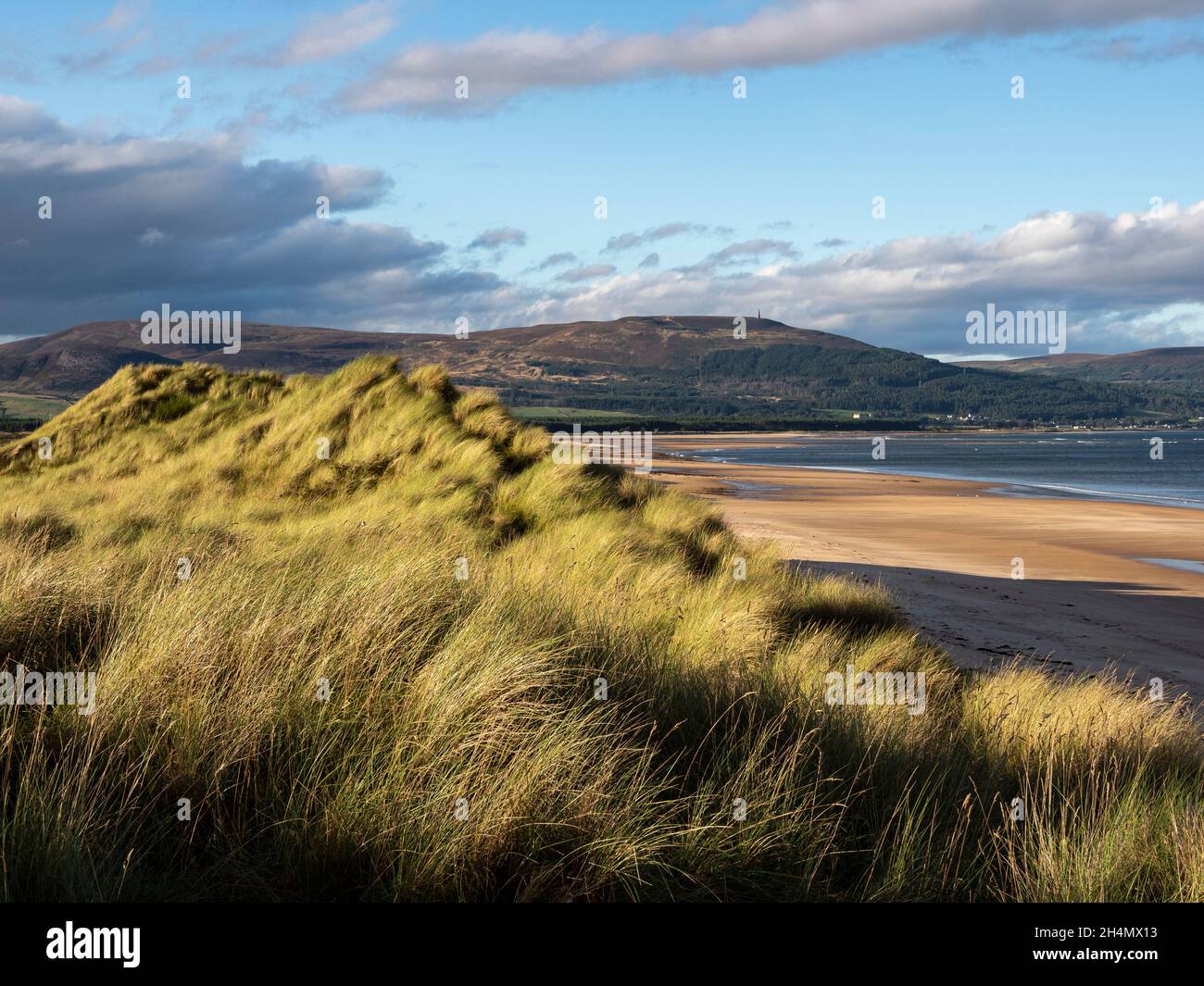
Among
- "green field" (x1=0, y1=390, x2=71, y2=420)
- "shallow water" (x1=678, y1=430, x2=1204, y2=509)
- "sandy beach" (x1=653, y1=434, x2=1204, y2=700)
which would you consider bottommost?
"sandy beach" (x1=653, y1=434, x2=1204, y2=700)

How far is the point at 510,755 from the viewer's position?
12.3 feet

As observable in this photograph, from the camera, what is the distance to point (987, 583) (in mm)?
16578

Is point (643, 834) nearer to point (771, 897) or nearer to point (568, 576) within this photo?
point (771, 897)

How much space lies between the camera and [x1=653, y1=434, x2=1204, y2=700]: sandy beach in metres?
11.5

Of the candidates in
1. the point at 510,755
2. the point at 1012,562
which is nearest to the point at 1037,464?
the point at 1012,562

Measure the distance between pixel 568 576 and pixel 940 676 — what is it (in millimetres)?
3179

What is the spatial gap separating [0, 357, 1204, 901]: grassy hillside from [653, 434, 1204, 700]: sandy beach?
14.1 feet

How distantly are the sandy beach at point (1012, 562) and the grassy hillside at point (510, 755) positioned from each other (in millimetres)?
4294

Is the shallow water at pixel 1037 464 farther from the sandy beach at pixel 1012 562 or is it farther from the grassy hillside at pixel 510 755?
the grassy hillside at pixel 510 755

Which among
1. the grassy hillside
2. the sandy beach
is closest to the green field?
the sandy beach

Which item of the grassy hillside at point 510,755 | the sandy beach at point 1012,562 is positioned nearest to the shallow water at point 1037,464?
the sandy beach at point 1012,562

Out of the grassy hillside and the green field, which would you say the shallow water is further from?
the green field

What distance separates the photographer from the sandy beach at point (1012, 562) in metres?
11.5
